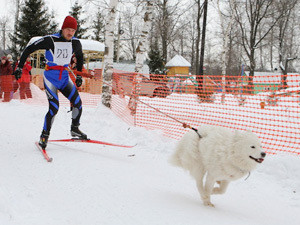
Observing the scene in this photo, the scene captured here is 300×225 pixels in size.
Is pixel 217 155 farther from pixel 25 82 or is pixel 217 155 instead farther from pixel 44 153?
pixel 25 82

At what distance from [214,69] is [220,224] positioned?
164 ft

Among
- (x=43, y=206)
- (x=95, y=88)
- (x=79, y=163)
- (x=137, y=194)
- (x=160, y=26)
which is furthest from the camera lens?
(x=160, y=26)

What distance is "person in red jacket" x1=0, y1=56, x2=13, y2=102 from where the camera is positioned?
1084 cm

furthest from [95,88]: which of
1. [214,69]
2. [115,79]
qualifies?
[214,69]

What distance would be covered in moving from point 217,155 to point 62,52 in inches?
117

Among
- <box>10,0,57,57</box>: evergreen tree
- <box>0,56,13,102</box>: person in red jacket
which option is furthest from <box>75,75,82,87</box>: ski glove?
<box>10,0,57,57</box>: evergreen tree

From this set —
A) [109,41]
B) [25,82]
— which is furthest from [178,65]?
[109,41]

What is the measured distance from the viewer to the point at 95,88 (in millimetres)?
16266

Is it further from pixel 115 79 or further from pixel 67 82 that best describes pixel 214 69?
pixel 67 82

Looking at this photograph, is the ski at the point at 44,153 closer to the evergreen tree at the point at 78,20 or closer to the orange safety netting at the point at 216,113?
the orange safety netting at the point at 216,113

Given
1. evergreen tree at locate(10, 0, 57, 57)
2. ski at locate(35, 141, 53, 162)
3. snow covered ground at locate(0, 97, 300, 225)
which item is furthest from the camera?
evergreen tree at locate(10, 0, 57, 57)

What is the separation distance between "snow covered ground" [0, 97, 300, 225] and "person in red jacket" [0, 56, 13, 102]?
6152mm

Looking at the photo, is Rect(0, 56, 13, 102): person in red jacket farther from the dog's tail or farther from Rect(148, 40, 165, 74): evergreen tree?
Rect(148, 40, 165, 74): evergreen tree

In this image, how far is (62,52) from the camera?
4414 millimetres
